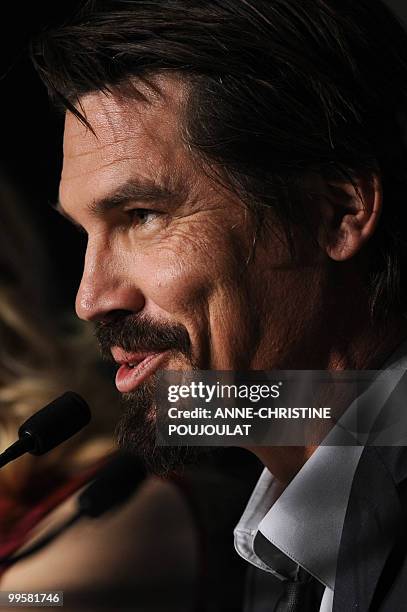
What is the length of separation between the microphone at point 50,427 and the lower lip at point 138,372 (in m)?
0.08

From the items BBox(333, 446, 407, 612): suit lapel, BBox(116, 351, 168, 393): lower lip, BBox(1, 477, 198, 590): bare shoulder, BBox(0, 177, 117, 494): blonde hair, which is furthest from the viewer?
BBox(0, 177, 117, 494): blonde hair

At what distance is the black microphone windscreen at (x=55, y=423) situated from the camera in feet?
2.41

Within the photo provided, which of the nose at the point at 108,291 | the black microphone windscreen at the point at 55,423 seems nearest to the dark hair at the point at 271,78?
the nose at the point at 108,291

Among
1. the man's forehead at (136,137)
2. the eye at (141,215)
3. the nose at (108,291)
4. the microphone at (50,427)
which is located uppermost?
the man's forehead at (136,137)

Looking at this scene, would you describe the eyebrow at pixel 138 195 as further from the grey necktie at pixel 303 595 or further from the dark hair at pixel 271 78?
the grey necktie at pixel 303 595

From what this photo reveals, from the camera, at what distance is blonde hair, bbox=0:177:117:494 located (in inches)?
49.5

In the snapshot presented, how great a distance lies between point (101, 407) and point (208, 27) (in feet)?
2.05

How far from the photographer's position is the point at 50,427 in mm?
740

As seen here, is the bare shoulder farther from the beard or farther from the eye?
the eye

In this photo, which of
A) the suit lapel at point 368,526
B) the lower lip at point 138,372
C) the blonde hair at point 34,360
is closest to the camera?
the suit lapel at point 368,526

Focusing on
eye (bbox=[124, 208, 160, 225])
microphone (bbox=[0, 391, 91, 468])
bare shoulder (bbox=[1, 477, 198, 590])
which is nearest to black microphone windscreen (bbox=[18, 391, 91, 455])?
microphone (bbox=[0, 391, 91, 468])

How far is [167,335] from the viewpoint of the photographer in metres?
0.81

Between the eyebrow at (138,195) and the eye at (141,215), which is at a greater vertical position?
the eyebrow at (138,195)

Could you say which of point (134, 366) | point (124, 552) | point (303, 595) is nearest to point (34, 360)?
point (124, 552)
